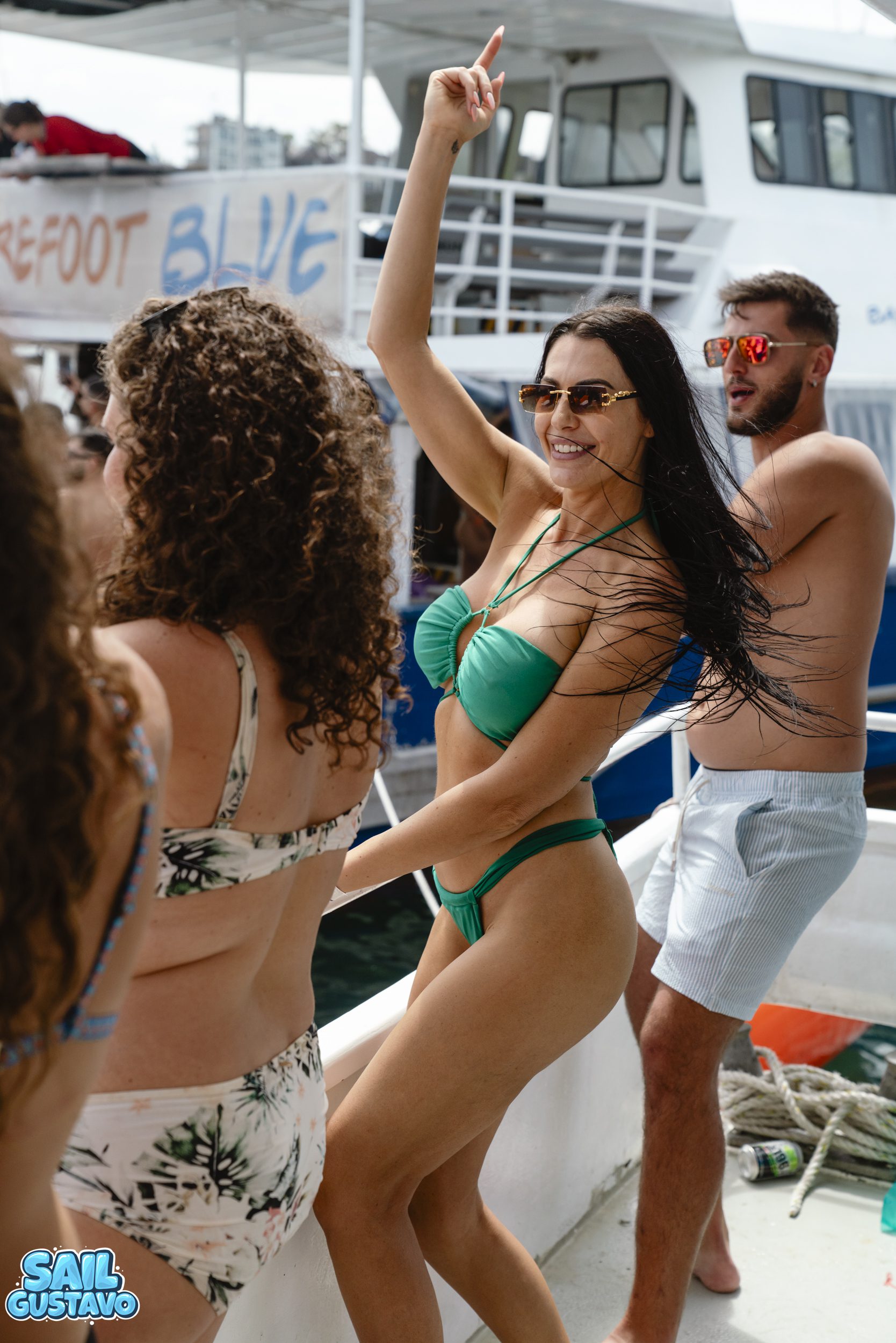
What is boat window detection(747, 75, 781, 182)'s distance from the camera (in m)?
11.6

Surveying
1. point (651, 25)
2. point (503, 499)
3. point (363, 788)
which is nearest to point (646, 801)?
point (651, 25)

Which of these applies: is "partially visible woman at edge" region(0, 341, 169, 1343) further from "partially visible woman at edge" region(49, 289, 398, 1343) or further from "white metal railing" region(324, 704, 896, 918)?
"white metal railing" region(324, 704, 896, 918)

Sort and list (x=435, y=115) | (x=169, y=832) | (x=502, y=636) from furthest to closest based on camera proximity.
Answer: (x=435, y=115) → (x=502, y=636) → (x=169, y=832)

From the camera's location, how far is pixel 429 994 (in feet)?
5.90

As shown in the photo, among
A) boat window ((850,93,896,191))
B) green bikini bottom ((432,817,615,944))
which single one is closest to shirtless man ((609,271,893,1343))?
green bikini bottom ((432,817,615,944))

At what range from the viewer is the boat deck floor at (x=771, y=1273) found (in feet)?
8.51

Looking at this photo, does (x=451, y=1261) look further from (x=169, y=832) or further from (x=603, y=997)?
(x=169, y=832)

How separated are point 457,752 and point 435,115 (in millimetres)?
1104

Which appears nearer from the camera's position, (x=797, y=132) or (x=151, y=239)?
(x=151, y=239)

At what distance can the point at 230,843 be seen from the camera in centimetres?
126

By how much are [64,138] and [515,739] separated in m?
10.8

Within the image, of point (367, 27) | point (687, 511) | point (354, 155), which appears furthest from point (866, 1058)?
point (367, 27)

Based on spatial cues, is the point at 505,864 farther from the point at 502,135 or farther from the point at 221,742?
the point at 502,135

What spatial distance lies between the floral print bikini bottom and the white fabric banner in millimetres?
7629
